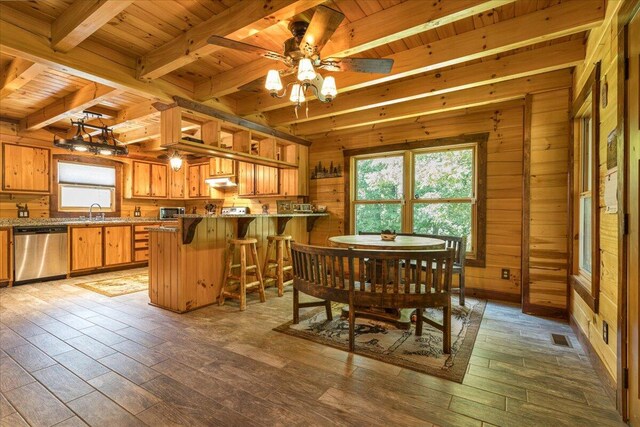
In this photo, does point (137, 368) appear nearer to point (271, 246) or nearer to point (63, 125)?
point (271, 246)

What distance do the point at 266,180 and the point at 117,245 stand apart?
294 centimetres

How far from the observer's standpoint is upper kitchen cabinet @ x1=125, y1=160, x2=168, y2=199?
6.23m

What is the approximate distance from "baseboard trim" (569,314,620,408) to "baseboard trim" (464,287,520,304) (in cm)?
101

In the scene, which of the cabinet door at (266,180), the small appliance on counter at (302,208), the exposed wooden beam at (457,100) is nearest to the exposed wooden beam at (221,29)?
the exposed wooden beam at (457,100)

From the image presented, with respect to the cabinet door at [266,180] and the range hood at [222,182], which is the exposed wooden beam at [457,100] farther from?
the range hood at [222,182]

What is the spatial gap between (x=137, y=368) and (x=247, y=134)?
10.5 feet

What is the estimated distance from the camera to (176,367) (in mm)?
2055

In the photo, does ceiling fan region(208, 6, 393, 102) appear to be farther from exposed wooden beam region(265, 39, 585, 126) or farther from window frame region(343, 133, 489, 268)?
window frame region(343, 133, 489, 268)

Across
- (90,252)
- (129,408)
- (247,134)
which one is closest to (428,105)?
(247,134)

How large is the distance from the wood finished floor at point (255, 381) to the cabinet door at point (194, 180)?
4202 millimetres

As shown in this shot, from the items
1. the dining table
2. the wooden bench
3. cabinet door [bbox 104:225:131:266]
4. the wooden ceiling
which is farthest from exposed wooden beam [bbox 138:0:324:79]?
cabinet door [bbox 104:225:131:266]

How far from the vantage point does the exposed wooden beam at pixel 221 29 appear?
1986mm

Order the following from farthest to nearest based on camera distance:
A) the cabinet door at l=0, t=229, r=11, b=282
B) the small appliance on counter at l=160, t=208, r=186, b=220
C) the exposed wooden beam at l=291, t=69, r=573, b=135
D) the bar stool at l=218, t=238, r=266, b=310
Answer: the small appliance on counter at l=160, t=208, r=186, b=220
the cabinet door at l=0, t=229, r=11, b=282
the bar stool at l=218, t=238, r=266, b=310
the exposed wooden beam at l=291, t=69, r=573, b=135

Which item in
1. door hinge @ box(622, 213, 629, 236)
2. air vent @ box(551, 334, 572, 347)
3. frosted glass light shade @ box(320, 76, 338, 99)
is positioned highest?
frosted glass light shade @ box(320, 76, 338, 99)
